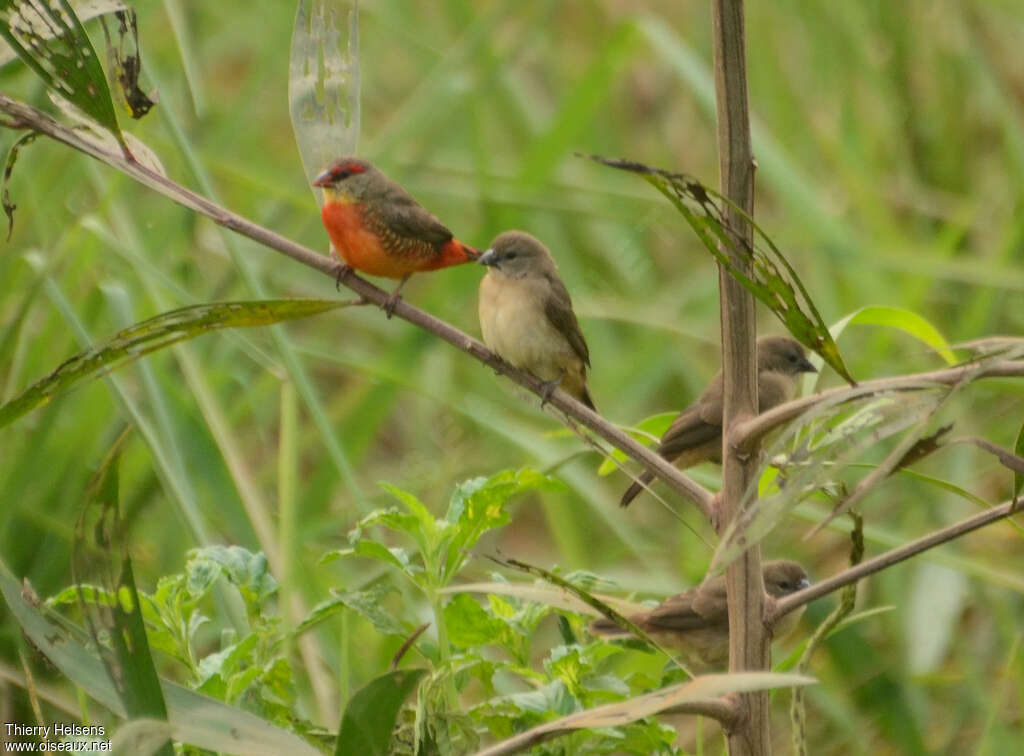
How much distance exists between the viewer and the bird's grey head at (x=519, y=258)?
3.00 meters

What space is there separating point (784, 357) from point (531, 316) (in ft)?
3.63

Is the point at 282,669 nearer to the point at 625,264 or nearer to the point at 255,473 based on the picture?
the point at 255,473

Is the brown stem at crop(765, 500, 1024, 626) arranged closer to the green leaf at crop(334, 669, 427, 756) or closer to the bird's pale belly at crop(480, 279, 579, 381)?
the green leaf at crop(334, 669, 427, 756)

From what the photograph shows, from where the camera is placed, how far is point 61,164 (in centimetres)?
334

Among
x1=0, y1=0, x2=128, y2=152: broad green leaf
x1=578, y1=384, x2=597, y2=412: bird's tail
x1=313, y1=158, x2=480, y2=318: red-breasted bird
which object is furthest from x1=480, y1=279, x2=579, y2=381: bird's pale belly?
x1=0, y1=0, x2=128, y2=152: broad green leaf

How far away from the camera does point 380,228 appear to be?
2.01 metres

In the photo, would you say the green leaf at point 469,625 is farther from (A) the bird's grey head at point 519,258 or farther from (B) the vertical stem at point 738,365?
(A) the bird's grey head at point 519,258

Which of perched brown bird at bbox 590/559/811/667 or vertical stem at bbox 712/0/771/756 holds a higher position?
vertical stem at bbox 712/0/771/756

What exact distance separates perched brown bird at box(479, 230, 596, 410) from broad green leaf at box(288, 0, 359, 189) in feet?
4.49

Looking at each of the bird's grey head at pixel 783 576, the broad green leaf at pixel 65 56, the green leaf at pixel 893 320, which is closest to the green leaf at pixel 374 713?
the broad green leaf at pixel 65 56

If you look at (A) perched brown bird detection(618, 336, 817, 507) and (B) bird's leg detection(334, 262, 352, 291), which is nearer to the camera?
(B) bird's leg detection(334, 262, 352, 291)

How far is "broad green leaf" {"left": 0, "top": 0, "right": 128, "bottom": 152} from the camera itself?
1.20 m

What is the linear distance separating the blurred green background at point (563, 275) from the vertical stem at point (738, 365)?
383mm

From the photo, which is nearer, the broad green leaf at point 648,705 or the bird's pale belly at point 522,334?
the broad green leaf at point 648,705
